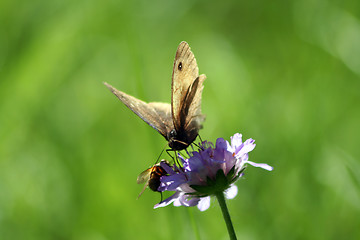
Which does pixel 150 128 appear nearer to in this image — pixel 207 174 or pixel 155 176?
pixel 155 176

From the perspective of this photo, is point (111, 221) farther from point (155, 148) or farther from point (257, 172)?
point (257, 172)

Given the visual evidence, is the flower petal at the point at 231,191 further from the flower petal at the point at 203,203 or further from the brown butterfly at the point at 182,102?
the brown butterfly at the point at 182,102

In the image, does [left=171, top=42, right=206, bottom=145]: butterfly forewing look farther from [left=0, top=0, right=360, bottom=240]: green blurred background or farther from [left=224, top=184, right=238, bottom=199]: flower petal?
[left=0, top=0, right=360, bottom=240]: green blurred background

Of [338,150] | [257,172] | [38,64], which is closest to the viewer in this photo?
[338,150]

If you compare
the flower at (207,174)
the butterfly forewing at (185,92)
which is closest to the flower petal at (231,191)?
the flower at (207,174)

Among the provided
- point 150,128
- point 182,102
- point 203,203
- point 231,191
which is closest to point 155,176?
point 203,203

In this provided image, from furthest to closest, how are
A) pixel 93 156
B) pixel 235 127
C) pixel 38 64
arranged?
pixel 38 64, pixel 93 156, pixel 235 127

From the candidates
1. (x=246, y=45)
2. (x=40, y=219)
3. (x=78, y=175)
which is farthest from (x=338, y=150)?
(x=246, y=45)
